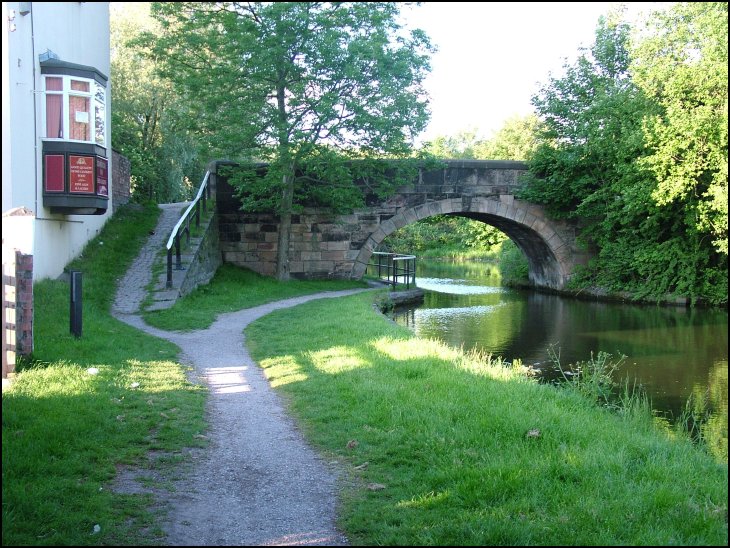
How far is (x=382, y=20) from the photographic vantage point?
15180mm

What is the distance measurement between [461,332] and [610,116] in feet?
29.8

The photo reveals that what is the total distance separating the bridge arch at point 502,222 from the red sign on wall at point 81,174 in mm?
9004

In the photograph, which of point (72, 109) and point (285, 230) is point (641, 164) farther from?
point (72, 109)

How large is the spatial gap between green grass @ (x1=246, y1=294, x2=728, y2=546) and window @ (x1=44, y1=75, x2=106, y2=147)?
770 centimetres

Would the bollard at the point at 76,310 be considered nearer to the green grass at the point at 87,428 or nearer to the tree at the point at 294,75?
the green grass at the point at 87,428

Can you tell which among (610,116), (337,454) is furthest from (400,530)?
(610,116)

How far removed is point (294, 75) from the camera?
52.3 ft

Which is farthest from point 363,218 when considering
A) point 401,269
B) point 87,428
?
point 87,428

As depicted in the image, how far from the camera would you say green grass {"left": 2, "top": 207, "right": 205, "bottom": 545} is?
353 cm

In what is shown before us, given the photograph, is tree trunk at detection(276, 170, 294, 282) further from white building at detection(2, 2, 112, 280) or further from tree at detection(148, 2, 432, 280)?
white building at detection(2, 2, 112, 280)

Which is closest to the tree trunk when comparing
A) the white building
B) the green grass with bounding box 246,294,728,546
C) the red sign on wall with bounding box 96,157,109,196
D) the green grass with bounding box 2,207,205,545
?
the red sign on wall with bounding box 96,157,109,196

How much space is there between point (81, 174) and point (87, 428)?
9.01 m

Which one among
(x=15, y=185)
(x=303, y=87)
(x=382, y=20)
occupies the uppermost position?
(x=382, y=20)

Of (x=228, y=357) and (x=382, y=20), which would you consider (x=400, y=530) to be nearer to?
(x=228, y=357)
